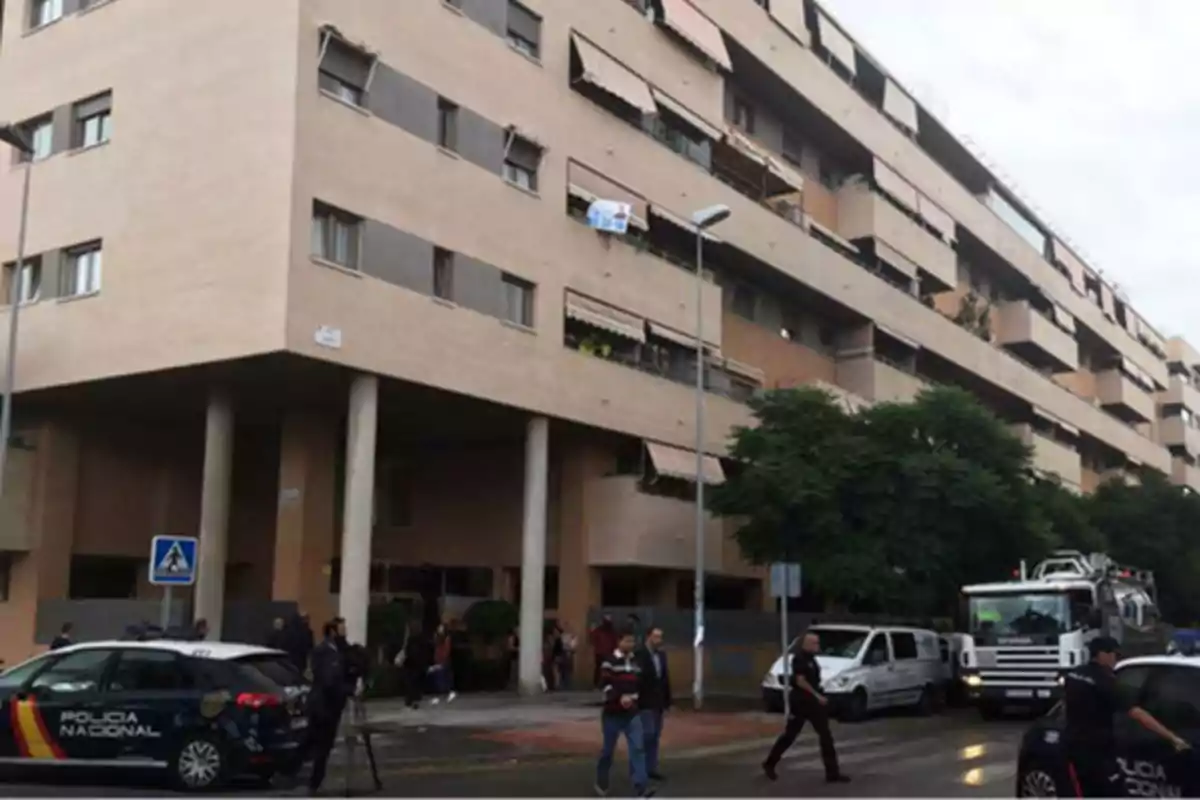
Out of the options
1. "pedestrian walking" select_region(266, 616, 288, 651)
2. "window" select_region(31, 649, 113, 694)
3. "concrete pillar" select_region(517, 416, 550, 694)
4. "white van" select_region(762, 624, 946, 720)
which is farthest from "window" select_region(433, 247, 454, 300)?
"window" select_region(31, 649, 113, 694)

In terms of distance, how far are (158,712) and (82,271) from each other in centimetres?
1534

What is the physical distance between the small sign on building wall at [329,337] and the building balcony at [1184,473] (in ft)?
239

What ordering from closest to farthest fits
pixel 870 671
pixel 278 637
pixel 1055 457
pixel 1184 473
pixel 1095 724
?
pixel 1095 724 < pixel 278 637 < pixel 870 671 < pixel 1055 457 < pixel 1184 473

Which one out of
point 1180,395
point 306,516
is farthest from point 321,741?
point 1180,395

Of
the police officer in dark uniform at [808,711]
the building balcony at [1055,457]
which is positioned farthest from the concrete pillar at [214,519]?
the building balcony at [1055,457]

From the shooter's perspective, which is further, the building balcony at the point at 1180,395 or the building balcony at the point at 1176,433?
the building balcony at the point at 1180,395

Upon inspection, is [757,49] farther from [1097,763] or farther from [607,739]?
[1097,763]

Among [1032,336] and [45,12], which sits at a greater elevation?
[45,12]

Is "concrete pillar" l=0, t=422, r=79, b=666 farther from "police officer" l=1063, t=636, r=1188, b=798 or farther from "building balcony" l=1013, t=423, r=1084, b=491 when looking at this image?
"building balcony" l=1013, t=423, r=1084, b=491

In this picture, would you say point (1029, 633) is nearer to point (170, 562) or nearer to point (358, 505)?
point (358, 505)

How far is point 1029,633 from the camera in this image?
24.1m

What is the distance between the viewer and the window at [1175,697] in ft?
31.9

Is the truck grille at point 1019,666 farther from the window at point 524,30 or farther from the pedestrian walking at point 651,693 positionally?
the window at point 524,30

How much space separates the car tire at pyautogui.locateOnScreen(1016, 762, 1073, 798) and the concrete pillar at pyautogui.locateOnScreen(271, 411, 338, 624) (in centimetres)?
1796
